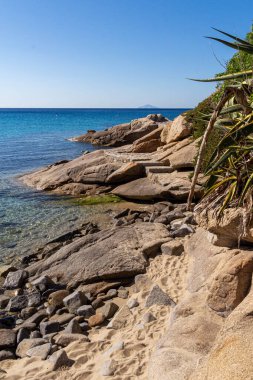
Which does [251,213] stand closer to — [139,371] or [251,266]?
[251,266]

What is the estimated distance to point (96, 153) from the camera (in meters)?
23.2

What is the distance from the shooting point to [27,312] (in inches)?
317

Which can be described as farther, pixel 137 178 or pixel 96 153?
pixel 96 153

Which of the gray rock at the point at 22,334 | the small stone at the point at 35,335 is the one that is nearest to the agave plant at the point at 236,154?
the small stone at the point at 35,335

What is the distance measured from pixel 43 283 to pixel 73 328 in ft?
7.61

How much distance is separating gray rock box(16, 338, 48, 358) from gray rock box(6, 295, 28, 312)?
1703 mm

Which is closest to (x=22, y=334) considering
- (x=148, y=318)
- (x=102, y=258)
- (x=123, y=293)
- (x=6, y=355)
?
(x=6, y=355)

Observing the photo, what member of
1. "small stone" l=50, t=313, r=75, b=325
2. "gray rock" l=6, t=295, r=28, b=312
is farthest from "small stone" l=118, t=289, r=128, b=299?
"gray rock" l=6, t=295, r=28, b=312

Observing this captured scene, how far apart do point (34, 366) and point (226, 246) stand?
3397 mm

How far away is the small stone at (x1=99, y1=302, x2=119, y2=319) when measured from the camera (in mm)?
7246

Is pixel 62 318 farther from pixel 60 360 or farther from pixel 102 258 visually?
pixel 102 258

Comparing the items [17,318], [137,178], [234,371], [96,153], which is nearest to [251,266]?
[234,371]

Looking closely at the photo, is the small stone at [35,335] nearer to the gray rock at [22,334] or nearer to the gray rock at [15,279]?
the gray rock at [22,334]

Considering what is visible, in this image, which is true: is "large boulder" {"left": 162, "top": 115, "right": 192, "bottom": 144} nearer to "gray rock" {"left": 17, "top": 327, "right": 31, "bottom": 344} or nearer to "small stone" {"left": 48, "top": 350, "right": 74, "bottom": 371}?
"gray rock" {"left": 17, "top": 327, "right": 31, "bottom": 344}
